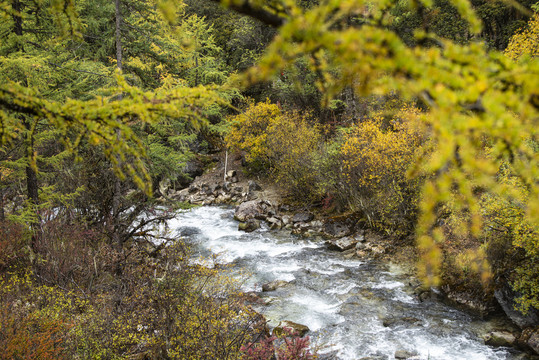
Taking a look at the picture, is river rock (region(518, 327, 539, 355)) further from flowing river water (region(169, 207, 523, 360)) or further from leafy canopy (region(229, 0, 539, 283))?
leafy canopy (region(229, 0, 539, 283))

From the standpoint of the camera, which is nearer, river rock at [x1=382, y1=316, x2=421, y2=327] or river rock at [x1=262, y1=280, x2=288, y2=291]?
river rock at [x1=382, y1=316, x2=421, y2=327]

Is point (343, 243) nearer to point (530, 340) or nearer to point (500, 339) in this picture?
point (500, 339)

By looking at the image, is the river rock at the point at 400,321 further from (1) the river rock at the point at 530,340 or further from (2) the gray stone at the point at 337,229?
(2) the gray stone at the point at 337,229

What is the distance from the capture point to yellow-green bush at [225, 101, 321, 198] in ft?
57.0

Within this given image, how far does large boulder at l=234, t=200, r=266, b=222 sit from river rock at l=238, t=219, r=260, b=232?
656 mm

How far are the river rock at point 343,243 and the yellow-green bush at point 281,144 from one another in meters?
3.90

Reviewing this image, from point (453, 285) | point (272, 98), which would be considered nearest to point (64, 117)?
point (453, 285)

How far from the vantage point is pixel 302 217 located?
16.6 m

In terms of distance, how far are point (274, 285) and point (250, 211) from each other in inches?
288

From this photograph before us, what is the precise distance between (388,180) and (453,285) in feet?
14.7

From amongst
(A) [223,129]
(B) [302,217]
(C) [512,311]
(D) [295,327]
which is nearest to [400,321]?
(C) [512,311]

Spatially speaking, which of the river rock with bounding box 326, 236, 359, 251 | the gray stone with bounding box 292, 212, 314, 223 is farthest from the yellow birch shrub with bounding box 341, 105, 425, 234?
the gray stone with bounding box 292, 212, 314, 223

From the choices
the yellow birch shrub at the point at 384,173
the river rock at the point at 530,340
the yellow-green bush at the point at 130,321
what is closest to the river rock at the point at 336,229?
the yellow birch shrub at the point at 384,173

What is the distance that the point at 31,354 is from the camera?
4570 millimetres
